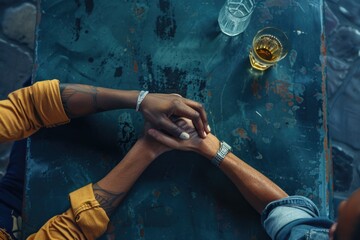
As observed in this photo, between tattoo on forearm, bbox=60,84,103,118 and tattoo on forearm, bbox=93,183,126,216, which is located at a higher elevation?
tattoo on forearm, bbox=60,84,103,118

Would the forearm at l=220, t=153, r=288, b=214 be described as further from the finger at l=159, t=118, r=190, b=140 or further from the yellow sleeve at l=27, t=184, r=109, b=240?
the yellow sleeve at l=27, t=184, r=109, b=240

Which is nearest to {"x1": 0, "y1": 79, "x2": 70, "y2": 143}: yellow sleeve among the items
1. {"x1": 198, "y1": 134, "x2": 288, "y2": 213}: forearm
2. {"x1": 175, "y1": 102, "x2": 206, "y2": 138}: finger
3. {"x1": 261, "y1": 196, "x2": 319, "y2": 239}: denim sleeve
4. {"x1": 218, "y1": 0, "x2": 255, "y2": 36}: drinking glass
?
{"x1": 175, "y1": 102, "x2": 206, "y2": 138}: finger

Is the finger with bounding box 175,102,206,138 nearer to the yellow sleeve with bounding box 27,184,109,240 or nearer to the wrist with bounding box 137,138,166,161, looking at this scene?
the wrist with bounding box 137,138,166,161

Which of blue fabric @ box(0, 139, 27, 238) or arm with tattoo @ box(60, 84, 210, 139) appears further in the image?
blue fabric @ box(0, 139, 27, 238)

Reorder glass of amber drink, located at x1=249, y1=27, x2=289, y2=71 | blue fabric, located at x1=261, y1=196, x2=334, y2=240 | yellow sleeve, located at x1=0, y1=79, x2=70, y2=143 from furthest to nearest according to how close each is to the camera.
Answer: glass of amber drink, located at x1=249, y1=27, x2=289, y2=71 < yellow sleeve, located at x1=0, y1=79, x2=70, y2=143 < blue fabric, located at x1=261, y1=196, x2=334, y2=240

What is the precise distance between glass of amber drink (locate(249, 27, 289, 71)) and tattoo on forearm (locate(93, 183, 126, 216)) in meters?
0.63

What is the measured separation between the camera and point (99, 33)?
1.32 metres

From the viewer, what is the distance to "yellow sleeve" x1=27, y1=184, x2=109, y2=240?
1.13 m

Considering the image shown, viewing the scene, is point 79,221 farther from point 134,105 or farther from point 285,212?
point 285,212

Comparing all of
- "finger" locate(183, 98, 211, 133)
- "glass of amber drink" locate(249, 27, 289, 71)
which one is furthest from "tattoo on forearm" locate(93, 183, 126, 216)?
"glass of amber drink" locate(249, 27, 289, 71)

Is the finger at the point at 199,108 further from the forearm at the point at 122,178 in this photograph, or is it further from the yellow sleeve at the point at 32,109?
the yellow sleeve at the point at 32,109

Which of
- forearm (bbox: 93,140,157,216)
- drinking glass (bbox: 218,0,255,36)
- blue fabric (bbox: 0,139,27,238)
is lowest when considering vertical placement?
blue fabric (bbox: 0,139,27,238)

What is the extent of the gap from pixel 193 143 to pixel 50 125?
1.50 feet

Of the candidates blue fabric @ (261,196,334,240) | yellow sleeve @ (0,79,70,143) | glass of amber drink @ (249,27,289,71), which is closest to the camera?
blue fabric @ (261,196,334,240)
